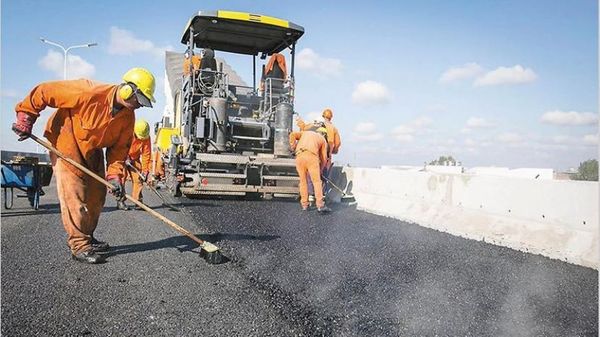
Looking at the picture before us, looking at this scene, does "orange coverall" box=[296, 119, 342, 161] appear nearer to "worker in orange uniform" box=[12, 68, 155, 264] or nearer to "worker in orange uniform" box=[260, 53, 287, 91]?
"worker in orange uniform" box=[260, 53, 287, 91]

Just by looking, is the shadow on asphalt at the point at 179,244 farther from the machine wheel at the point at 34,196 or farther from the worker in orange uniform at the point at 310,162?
the machine wheel at the point at 34,196

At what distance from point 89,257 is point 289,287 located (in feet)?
5.21

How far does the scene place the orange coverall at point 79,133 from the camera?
3.41 m

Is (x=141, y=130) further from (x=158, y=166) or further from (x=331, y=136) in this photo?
(x=158, y=166)

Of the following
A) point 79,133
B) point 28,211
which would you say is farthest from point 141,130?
point 79,133

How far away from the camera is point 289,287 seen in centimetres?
279

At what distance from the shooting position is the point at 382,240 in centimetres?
434

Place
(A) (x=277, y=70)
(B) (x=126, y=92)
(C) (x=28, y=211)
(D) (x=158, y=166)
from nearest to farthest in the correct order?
1. (B) (x=126, y=92)
2. (C) (x=28, y=211)
3. (A) (x=277, y=70)
4. (D) (x=158, y=166)

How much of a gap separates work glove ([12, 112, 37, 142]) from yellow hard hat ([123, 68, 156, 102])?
0.77 m

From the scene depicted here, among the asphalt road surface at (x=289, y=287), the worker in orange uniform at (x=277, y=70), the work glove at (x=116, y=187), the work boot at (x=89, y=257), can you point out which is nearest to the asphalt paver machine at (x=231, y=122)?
the worker in orange uniform at (x=277, y=70)

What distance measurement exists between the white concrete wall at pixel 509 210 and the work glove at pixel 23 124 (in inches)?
162

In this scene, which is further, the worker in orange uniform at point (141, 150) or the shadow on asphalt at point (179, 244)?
the worker in orange uniform at point (141, 150)

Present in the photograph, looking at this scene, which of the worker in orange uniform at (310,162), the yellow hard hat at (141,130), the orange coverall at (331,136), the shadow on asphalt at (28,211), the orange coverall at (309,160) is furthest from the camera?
the orange coverall at (331,136)

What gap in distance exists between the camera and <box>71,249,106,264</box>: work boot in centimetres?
327
